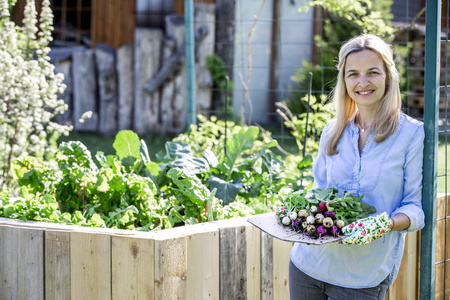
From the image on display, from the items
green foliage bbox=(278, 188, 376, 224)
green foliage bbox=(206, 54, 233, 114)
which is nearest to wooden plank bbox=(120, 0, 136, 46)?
green foliage bbox=(206, 54, 233, 114)

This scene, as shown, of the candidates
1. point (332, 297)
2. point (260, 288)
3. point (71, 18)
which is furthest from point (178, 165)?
Result: point (71, 18)

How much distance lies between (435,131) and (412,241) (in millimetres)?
930

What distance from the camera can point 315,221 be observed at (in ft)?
6.61

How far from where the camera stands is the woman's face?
2.06 m

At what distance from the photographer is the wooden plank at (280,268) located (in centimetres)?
274

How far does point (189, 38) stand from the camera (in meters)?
5.48

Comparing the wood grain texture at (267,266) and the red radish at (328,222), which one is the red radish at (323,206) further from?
the wood grain texture at (267,266)

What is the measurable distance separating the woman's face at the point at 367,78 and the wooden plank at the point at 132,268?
3.08 ft

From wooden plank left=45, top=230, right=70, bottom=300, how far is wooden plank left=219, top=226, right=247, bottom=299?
0.63 metres

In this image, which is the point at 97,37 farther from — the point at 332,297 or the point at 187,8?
the point at 332,297

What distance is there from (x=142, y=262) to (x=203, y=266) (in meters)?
0.26

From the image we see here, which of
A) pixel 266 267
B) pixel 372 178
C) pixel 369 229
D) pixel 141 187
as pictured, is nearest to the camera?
pixel 369 229

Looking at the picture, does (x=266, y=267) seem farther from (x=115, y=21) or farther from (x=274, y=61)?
(x=274, y=61)

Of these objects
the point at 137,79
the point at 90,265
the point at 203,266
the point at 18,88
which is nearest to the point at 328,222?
the point at 203,266
